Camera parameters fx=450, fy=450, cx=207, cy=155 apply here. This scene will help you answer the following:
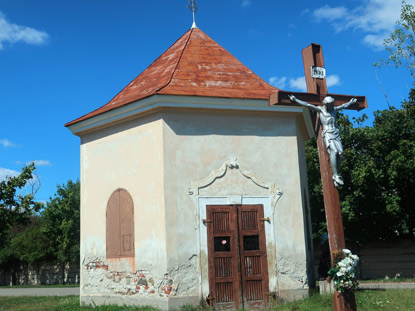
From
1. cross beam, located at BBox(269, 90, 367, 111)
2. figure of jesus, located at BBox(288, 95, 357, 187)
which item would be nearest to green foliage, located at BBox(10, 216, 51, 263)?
cross beam, located at BBox(269, 90, 367, 111)

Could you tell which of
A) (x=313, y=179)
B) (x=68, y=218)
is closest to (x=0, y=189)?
(x=68, y=218)

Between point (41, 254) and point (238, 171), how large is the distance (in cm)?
2643

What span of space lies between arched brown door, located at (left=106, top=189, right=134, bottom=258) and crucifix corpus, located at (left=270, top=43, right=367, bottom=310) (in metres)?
4.56

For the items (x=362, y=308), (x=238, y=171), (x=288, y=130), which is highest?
(x=288, y=130)

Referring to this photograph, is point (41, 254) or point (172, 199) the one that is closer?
point (172, 199)

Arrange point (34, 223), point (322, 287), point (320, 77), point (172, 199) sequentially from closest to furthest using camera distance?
point (320, 77)
point (172, 199)
point (322, 287)
point (34, 223)

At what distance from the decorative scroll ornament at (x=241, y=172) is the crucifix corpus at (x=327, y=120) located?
267 centimetres

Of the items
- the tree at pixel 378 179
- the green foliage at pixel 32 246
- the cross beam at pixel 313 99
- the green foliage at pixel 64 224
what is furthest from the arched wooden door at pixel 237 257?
the green foliage at pixel 32 246

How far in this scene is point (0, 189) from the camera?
2019cm

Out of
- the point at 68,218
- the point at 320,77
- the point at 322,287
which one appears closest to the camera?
the point at 320,77

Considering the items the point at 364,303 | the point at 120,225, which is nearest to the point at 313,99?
the point at 364,303

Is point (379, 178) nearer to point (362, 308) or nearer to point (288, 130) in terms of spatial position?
point (288, 130)

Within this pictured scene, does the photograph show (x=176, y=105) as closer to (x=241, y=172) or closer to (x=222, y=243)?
(x=241, y=172)

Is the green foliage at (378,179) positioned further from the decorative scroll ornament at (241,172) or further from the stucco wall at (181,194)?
the decorative scroll ornament at (241,172)
